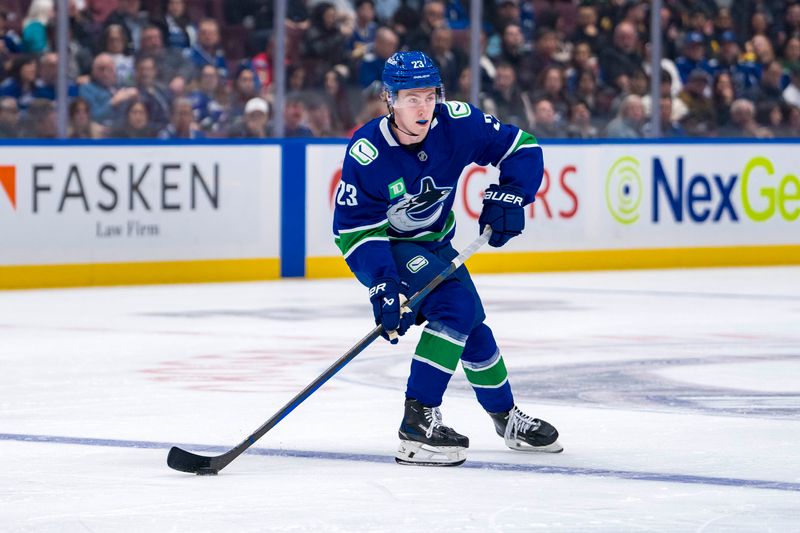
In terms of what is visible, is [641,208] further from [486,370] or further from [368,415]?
[486,370]

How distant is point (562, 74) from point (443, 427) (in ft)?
27.7

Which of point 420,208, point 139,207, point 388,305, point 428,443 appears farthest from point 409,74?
point 139,207

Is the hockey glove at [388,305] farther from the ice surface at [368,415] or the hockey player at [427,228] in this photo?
the ice surface at [368,415]

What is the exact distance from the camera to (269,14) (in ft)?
38.9

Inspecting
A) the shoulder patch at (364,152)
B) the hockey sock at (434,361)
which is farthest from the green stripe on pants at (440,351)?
the shoulder patch at (364,152)

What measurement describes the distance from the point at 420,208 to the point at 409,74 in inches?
16.0

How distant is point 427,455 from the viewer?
16.3ft

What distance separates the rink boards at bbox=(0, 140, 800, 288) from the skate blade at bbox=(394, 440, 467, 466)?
252 inches

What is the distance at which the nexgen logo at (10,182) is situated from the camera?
10.9 m

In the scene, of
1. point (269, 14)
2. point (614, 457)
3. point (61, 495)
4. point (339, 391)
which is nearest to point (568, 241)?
point (269, 14)

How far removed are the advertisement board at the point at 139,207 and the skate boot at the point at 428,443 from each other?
638 cm

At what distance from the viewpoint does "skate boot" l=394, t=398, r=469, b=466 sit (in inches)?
196

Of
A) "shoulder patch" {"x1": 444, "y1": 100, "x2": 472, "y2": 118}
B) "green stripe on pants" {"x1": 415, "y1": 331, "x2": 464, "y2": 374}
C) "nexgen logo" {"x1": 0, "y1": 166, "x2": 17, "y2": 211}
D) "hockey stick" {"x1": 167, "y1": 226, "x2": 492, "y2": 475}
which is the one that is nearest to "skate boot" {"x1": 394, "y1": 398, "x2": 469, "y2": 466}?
Result: "green stripe on pants" {"x1": 415, "y1": 331, "x2": 464, "y2": 374}

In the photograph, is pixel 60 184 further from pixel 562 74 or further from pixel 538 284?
pixel 562 74
